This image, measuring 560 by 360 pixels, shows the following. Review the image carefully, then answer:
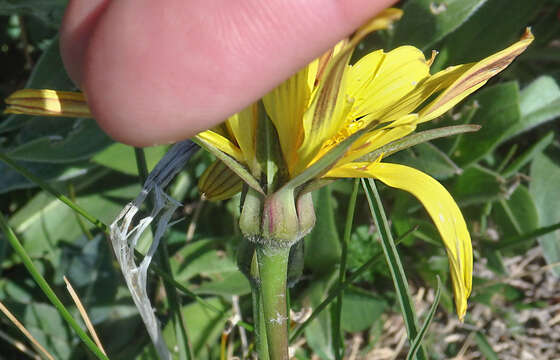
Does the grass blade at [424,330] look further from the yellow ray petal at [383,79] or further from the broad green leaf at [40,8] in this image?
the broad green leaf at [40,8]

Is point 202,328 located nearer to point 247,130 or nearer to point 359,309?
point 359,309

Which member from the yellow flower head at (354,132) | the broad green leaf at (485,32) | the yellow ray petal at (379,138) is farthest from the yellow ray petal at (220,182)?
the broad green leaf at (485,32)

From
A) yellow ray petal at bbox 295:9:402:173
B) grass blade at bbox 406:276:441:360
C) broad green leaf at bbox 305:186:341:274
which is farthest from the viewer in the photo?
broad green leaf at bbox 305:186:341:274

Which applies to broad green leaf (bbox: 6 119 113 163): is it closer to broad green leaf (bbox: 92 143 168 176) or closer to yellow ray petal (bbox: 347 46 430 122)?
broad green leaf (bbox: 92 143 168 176)

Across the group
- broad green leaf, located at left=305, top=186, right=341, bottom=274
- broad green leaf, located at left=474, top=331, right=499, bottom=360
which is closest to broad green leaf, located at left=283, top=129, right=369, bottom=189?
broad green leaf, located at left=305, top=186, right=341, bottom=274

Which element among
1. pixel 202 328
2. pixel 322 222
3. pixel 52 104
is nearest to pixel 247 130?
pixel 52 104

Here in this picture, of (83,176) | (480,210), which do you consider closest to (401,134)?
(480,210)

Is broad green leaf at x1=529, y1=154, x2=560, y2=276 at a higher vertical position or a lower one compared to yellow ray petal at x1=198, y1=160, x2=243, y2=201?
lower

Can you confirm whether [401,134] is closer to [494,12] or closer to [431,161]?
[431,161]
